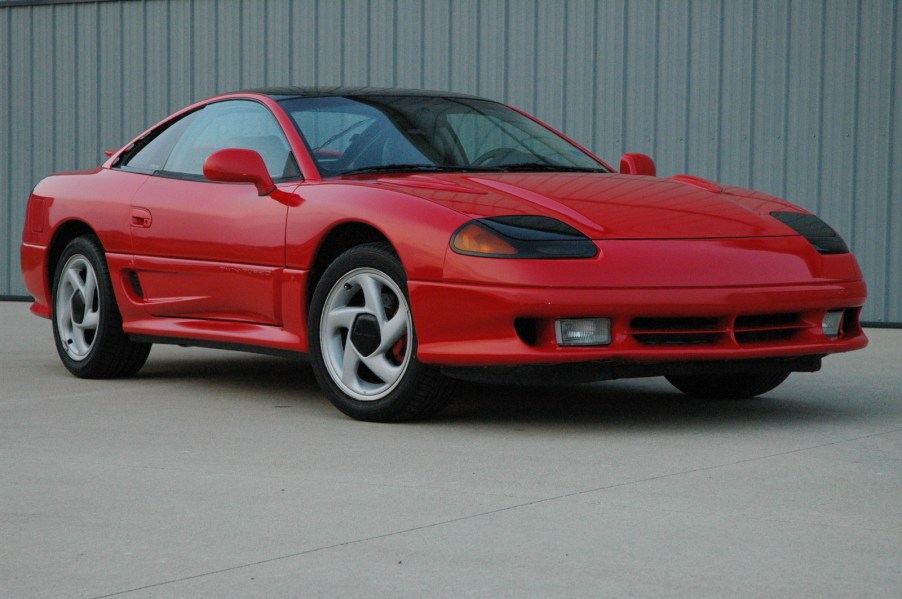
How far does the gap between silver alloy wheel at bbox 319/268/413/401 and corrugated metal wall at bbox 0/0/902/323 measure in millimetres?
5383

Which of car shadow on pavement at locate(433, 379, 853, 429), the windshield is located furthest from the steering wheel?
car shadow on pavement at locate(433, 379, 853, 429)

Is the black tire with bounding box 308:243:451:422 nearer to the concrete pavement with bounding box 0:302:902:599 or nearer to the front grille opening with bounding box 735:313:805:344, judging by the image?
the concrete pavement with bounding box 0:302:902:599

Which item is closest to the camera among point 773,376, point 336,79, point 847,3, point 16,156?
point 773,376

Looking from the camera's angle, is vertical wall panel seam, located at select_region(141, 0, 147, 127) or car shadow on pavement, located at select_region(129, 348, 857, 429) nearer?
car shadow on pavement, located at select_region(129, 348, 857, 429)

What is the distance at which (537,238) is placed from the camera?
16.0ft

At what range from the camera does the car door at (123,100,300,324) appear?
567 centimetres

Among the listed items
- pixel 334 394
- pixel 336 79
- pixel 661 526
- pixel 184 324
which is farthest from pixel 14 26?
pixel 661 526

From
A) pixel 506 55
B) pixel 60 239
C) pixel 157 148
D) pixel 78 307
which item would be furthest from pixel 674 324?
pixel 506 55

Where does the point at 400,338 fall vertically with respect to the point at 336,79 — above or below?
below

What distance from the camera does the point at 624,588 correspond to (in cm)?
295

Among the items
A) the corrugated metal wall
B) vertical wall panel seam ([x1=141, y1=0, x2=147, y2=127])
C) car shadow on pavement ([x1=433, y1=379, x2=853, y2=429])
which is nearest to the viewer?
car shadow on pavement ([x1=433, y1=379, x2=853, y2=429])

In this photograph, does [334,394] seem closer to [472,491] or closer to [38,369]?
[472,491]

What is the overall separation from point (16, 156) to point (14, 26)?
3.67ft

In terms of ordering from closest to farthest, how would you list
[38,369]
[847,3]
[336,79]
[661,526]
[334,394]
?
[661,526]
[334,394]
[38,369]
[847,3]
[336,79]
